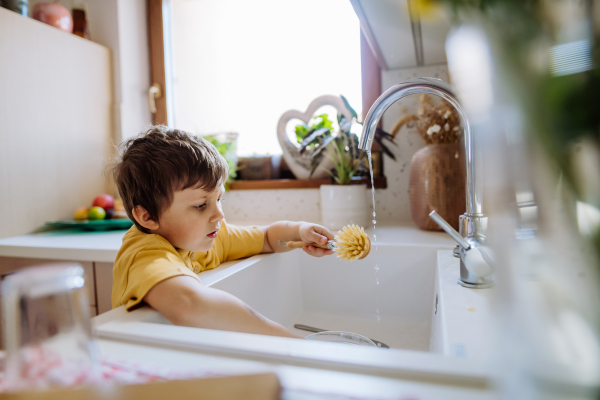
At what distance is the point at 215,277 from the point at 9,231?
932 millimetres

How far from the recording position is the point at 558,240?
0.20 meters

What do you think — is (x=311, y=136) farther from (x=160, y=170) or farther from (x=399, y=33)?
(x=160, y=170)

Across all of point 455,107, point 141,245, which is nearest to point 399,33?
point 455,107

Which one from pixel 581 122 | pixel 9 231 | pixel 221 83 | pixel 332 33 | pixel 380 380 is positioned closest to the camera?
pixel 581 122

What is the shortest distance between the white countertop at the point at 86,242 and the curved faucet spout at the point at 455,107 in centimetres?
29

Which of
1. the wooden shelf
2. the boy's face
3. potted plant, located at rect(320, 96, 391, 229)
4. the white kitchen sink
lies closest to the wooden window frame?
the wooden shelf

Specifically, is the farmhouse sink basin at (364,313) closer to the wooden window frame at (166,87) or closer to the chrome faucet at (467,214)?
the chrome faucet at (467,214)

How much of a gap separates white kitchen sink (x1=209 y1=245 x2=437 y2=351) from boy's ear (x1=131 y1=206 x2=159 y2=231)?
0.21m

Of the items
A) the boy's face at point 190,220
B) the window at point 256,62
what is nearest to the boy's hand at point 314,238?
the boy's face at point 190,220

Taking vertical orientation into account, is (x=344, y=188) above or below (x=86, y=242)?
above

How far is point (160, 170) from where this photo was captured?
72 cm

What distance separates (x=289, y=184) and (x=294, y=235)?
1.87 ft

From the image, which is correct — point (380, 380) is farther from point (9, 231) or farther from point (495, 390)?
point (9, 231)

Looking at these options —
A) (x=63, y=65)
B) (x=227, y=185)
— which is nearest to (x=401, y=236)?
(x=227, y=185)
